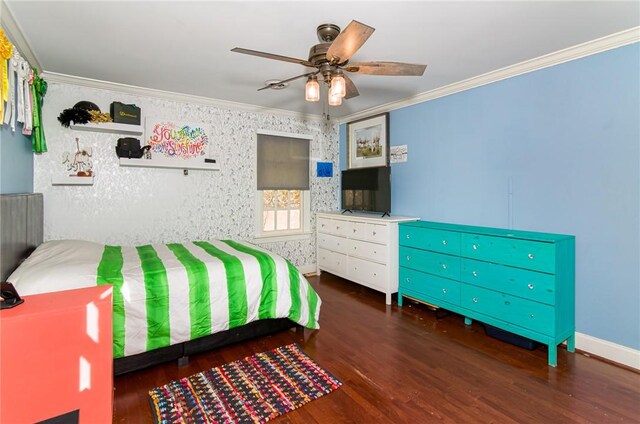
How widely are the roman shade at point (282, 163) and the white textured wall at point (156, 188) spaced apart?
0.13 metres

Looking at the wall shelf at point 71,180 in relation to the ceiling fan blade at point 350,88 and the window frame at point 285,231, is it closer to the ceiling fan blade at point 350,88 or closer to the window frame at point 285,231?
the window frame at point 285,231

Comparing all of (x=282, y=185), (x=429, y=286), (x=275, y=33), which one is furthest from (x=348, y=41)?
(x=282, y=185)

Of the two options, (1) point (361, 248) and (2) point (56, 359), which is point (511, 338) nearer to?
(1) point (361, 248)

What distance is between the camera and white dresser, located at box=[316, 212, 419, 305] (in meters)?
3.66

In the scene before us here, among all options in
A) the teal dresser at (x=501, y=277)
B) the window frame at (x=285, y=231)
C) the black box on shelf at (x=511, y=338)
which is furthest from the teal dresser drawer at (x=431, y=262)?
the window frame at (x=285, y=231)

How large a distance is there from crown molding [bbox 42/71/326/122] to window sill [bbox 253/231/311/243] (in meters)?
1.75

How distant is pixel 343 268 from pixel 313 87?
9.19 ft

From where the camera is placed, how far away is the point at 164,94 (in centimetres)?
367

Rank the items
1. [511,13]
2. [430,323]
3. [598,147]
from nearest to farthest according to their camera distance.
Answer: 1. [511,13]
2. [598,147]
3. [430,323]

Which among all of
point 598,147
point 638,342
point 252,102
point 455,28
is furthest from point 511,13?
point 252,102

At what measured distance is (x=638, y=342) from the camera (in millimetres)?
2309

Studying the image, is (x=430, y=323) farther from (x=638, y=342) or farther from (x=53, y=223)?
(x=53, y=223)

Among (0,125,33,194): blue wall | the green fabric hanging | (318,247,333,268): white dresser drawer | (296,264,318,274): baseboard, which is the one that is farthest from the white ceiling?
(296,264,318,274): baseboard

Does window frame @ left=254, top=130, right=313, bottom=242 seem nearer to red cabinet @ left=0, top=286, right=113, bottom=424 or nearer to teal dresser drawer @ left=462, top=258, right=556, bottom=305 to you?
teal dresser drawer @ left=462, top=258, right=556, bottom=305
